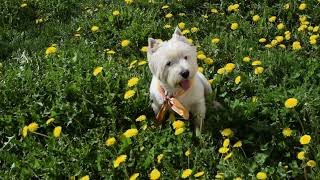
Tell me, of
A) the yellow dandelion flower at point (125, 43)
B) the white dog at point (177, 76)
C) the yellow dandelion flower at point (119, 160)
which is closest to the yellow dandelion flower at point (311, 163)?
the white dog at point (177, 76)

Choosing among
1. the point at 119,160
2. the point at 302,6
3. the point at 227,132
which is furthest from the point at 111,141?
the point at 302,6

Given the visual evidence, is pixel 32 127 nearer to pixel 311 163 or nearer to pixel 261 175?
pixel 261 175

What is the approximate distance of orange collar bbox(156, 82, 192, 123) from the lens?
16.0 ft

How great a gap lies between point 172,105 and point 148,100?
49 centimetres

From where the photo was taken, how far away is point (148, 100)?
212 inches

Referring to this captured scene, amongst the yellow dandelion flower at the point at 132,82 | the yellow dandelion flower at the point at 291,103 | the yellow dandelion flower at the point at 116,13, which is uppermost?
the yellow dandelion flower at the point at 291,103

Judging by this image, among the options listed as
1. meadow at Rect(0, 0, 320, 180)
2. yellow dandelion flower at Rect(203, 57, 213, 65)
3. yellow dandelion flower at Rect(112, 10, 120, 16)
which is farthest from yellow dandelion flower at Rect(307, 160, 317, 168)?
yellow dandelion flower at Rect(112, 10, 120, 16)

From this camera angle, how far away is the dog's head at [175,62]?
4.61 metres

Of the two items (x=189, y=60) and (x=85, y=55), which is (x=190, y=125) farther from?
(x=85, y=55)

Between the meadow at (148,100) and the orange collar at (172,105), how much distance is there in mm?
76

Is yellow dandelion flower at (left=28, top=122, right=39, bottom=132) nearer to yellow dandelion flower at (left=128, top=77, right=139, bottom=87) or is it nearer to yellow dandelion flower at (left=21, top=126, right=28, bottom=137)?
yellow dandelion flower at (left=21, top=126, right=28, bottom=137)

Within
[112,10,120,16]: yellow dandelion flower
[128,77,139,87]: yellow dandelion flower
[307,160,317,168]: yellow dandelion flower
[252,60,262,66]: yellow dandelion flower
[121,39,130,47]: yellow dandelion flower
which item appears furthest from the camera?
[112,10,120,16]: yellow dandelion flower

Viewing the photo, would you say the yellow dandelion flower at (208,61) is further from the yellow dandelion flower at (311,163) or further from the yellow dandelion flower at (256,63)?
the yellow dandelion flower at (311,163)

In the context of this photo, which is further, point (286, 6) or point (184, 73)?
point (286, 6)
